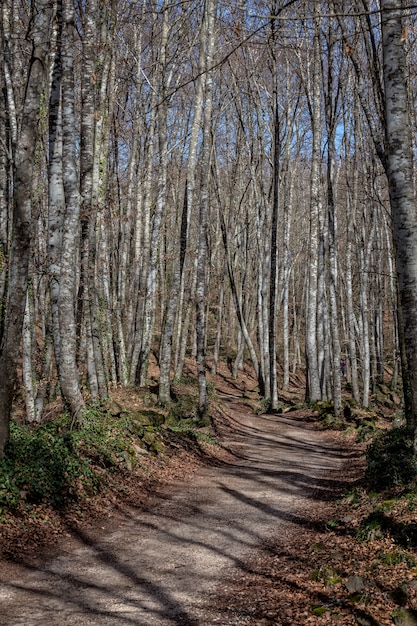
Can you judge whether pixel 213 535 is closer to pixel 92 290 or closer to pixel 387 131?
pixel 387 131

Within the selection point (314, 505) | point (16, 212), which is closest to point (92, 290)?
point (16, 212)

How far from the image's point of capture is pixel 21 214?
7.00 metres

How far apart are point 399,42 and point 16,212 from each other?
4.95 metres

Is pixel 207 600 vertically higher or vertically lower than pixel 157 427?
lower

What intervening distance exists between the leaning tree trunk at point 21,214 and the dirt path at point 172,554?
2027 mm

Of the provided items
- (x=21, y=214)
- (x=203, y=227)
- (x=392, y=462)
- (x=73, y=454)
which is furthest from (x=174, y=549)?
(x=203, y=227)

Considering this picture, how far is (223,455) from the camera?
1234cm

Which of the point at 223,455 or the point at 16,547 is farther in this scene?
the point at 223,455

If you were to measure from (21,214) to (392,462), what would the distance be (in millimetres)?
5997

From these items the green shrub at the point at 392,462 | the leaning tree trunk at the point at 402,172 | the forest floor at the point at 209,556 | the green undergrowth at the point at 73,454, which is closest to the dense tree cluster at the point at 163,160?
the leaning tree trunk at the point at 402,172

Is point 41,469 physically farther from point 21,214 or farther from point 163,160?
point 163,160

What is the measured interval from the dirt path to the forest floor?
2cm

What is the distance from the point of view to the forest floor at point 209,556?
179 inches

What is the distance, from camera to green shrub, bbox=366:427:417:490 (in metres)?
7.13
